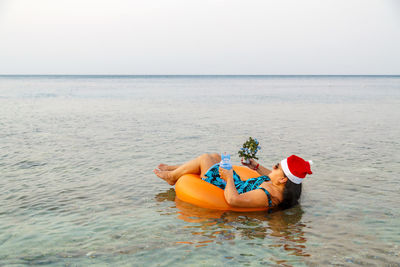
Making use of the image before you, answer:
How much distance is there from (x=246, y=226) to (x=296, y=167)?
1.10 metres

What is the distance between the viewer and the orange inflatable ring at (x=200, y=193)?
5559 millimetres

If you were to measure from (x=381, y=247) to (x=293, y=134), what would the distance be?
8.72 metres

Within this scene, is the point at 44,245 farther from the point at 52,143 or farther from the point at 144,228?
the point at 52,143

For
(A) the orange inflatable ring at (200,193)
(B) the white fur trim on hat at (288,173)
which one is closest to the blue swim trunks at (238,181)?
(A) the orange inflatable ring at (200,193)

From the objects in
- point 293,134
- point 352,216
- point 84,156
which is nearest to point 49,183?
point 84,156

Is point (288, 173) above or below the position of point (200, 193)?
above

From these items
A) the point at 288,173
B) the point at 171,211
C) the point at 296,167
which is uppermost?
the point at 296,167

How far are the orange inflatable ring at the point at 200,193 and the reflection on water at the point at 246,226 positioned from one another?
0.28 ft

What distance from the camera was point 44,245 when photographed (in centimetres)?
453

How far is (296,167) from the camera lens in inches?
191

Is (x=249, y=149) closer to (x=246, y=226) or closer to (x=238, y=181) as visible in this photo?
(x=238, y=181)

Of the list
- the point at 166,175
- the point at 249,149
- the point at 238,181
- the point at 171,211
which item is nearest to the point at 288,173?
the point at 249,149

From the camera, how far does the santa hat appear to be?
4.84 metres

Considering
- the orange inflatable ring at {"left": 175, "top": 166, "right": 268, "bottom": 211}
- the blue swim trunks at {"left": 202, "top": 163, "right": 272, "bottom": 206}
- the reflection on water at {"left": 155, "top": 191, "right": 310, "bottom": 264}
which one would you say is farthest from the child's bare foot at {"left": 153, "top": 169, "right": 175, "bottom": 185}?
the blue swim trunks at {"left": 202, "top": 163, "right": 272, "bottom": 206}
